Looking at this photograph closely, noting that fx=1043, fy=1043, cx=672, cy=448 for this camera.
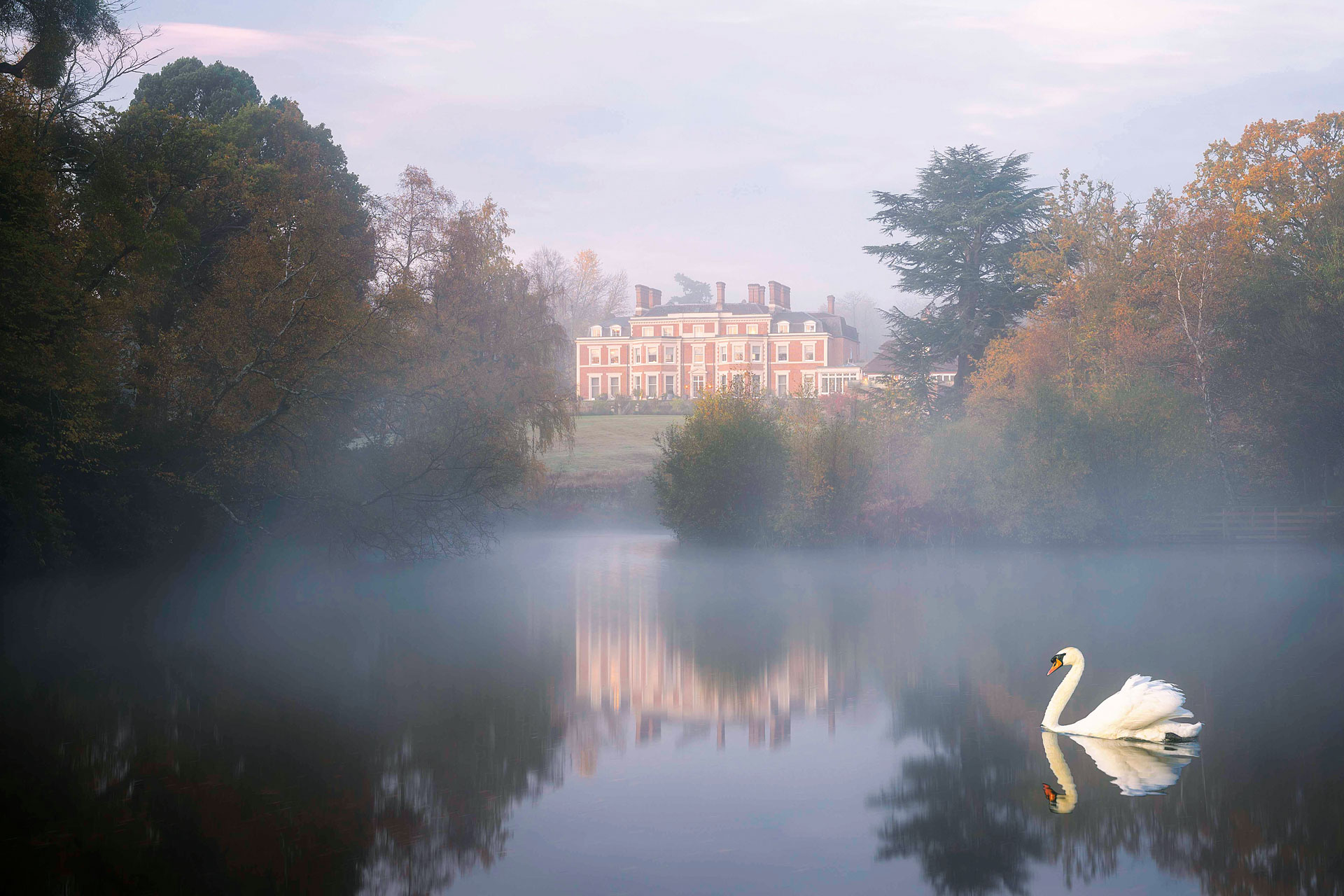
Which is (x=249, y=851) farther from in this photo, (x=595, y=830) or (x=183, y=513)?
(x=183, y=513)

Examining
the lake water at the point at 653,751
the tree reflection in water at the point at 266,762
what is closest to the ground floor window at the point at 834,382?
the lake water at the point at 653,751

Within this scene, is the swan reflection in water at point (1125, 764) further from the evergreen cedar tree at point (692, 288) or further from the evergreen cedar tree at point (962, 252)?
the evergreen cedar tree at point (692, 288)

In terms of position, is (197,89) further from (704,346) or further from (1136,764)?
(704,346)

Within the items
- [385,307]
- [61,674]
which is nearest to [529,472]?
[385,307]

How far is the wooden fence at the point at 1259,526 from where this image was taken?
37344mm

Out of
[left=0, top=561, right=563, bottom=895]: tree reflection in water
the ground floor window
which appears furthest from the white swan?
the ground floor window

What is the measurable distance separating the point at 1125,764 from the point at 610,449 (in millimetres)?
54217

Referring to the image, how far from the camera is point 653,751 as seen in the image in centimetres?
1202

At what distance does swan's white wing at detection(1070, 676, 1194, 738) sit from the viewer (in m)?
11.4

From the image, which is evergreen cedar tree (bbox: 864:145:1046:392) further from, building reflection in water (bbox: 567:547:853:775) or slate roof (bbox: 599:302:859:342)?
slate roof (bbox: 599:302:859:342)

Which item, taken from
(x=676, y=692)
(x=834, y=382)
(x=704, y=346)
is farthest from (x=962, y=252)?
(x=704, y=346)

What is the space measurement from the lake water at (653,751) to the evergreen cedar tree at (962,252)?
23215 millimetres

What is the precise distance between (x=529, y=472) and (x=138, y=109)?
1754 centimetres

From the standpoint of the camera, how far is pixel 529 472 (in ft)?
124
